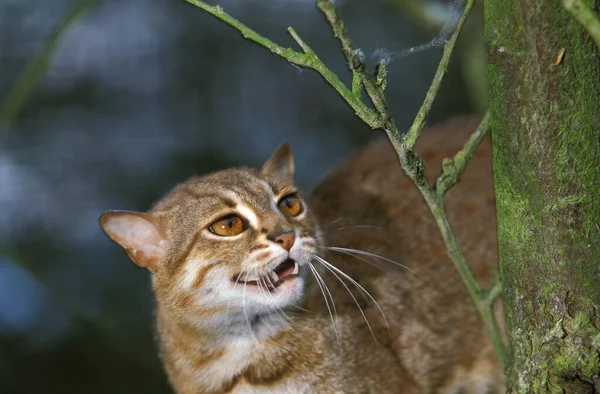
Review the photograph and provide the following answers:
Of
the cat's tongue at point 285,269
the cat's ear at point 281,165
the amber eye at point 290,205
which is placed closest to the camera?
the cat's tongue at point 285,269

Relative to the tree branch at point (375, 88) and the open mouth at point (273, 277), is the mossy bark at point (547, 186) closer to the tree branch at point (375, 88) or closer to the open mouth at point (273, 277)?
the tree branch at point (375, 88)

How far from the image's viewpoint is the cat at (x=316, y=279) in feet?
11.2

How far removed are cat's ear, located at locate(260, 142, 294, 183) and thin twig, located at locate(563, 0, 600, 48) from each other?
88.5 inches

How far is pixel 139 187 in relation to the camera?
795 centimetres

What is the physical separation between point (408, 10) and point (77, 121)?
3.92 meters

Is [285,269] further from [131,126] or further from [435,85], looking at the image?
[131,126]

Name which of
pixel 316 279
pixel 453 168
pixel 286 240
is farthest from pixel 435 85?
pixel 316 279

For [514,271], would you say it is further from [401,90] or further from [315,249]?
[401,90]

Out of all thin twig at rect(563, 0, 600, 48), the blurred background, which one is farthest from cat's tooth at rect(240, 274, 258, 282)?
the blurred background

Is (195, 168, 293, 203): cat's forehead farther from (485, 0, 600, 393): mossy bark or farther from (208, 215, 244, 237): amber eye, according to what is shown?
(485, 0, 600, 393): mossy bark

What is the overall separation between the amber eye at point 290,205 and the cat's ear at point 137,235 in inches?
21.4

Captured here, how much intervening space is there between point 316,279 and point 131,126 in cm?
501

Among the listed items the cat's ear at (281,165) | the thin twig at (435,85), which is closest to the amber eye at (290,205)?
the cat's ear at (281,165)

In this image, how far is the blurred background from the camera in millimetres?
6758
